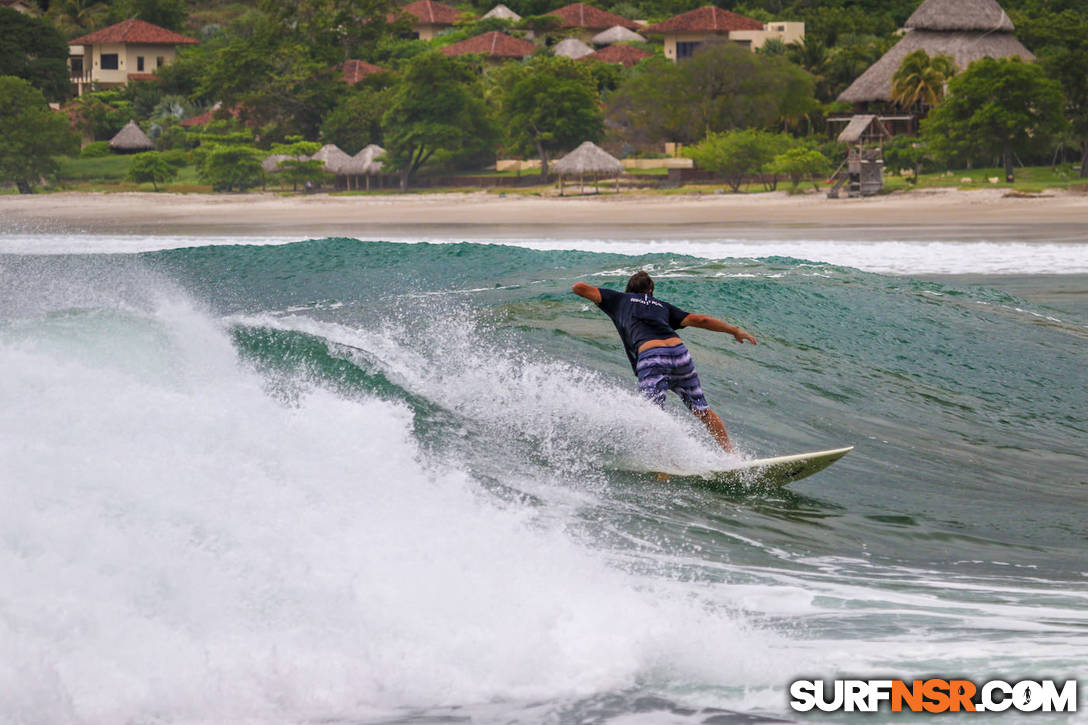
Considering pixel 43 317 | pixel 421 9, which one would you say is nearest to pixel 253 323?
pixel 43 317

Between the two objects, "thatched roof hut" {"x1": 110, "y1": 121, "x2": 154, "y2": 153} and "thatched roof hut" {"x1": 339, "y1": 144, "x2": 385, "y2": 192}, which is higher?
"thatched roof hut" {"x1": 110, "y1": 121, "x2": 154, "y2": 153}

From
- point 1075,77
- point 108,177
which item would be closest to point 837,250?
point 1075,77

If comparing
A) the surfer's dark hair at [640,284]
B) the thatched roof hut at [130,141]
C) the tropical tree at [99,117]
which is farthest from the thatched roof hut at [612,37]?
the surfer's dark hair at [640,284]

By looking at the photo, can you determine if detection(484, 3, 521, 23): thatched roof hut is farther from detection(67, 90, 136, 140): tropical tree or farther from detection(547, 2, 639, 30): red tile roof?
detection(67, 90, 136, 140): tropical tree

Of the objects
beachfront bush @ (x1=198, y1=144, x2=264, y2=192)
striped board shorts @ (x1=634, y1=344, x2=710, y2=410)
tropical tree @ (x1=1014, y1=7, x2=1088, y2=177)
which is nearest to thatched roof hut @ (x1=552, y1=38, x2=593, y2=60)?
beachfront bush @ (x1=198, y1=144, x2=264, y2=192)

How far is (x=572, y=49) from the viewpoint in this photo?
77.5 meters

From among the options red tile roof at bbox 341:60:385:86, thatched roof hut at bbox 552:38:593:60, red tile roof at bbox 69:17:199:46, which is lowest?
red tile roof at bbox 341:60:385:86

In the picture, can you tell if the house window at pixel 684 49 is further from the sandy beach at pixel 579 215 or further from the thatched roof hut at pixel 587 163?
the sandy beach at pixel 579 215

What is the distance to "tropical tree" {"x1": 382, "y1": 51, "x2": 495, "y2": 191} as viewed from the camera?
53.2m

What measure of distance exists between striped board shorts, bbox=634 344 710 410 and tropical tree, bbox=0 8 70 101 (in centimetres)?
6948

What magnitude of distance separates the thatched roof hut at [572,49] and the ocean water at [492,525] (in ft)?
215

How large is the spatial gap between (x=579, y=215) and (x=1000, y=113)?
51.8 feet

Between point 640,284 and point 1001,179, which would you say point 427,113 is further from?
point 640,284

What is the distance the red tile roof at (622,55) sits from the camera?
2879 inches
